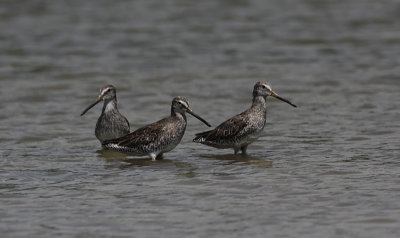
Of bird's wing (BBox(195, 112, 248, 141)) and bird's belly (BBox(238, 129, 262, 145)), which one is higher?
bird's wing (BBox(195, 112, 248, 141))

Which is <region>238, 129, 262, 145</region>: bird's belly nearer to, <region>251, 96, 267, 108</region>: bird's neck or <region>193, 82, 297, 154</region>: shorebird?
<region>193, 82, 297, 154</region>: shorebird

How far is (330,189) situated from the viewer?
9547mm

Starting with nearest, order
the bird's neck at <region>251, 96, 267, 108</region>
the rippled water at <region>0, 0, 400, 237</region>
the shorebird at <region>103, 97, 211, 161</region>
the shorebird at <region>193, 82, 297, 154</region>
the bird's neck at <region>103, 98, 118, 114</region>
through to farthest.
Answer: the rippled water at <region>0, 0, 400, 237</region> < the shorebird at <region>103, 97, 211, 161</region> < the shorebird at <region>193, 82, 297, 154</region> < the bird's neck at <region>251, 96, 267, 108</region> < the bird's neck at <region>103, 98, 118, 114</region>

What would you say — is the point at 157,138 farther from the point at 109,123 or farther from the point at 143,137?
the point at 109,123

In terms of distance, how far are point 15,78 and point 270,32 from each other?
6.93 m

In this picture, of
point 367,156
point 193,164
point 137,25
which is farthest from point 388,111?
point 137,25

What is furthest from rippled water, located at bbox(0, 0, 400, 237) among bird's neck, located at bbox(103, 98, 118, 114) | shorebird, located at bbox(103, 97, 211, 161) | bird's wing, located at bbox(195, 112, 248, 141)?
bird's neck, located at bbox(103, 98, 118, 114)

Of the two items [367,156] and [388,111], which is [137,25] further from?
[367,156]

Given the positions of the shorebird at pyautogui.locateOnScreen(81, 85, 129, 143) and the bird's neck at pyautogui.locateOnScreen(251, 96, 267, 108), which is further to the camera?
the shorebird at pyautogui.locateOnScreen(81, 85, 129, 143)

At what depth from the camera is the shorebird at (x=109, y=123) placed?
13.0 metres

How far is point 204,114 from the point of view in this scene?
14930mm

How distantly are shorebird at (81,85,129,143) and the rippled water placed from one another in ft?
1.22

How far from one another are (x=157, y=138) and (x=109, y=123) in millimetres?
1474

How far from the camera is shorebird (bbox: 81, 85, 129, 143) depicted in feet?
42.6
